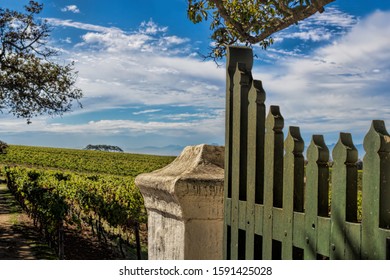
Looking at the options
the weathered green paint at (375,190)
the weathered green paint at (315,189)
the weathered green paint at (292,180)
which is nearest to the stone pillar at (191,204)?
the weathered green paint at (292,180)

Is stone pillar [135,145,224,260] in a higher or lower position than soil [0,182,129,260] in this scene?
higher

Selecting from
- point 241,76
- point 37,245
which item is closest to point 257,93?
point 241,76

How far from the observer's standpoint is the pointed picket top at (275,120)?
99.4 inches

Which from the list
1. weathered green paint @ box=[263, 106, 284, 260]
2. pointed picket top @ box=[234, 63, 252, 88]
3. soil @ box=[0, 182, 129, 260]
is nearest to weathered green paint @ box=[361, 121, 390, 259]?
weathered green paint @ box=[263, 106, 284, 260]

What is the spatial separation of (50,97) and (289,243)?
67.8 ft

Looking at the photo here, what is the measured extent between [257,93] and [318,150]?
1.72ft

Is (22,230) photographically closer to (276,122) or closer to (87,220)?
(87,220)

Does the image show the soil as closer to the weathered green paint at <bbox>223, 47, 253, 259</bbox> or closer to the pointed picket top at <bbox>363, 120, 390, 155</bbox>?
the weathered green paint at <bbox>223, 47, 253, 259</bbox>

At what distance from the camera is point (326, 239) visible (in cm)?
223

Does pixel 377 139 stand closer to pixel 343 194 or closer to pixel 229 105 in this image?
pixel 343 194

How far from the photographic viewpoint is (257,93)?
8.77 feet

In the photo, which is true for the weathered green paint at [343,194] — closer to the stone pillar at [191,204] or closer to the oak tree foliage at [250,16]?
the stone pillar at [191,204]

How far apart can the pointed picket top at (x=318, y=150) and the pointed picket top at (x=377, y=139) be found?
0.21 m

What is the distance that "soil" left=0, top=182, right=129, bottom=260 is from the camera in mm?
14234
